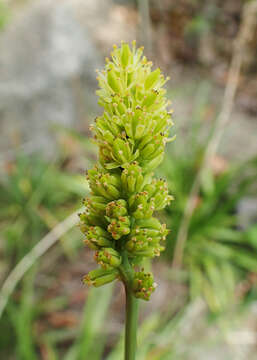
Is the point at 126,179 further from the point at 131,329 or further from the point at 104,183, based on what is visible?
the point at 131,329

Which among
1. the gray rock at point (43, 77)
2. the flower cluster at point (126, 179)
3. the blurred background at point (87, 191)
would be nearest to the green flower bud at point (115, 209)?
the flower cluster at point (126, 179)

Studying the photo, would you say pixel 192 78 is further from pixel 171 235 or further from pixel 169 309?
pixel 169 309

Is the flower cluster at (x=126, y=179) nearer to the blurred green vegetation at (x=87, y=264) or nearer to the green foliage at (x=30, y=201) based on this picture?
the blurred green vegetation at (x=87, y=264)

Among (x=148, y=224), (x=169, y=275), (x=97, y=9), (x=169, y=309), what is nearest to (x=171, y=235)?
(x=169, y=275)

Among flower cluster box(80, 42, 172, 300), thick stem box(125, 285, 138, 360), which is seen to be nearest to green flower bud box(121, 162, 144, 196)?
flower cluster box(80, 42, 172, 300)

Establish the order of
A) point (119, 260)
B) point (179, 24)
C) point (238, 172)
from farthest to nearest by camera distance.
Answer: point (179, 24) < point (238, 172) < point (119, 260)

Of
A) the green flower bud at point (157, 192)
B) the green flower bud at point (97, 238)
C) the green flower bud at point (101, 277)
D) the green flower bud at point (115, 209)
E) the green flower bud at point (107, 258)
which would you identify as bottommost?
the green flower bud at point (101, 277)

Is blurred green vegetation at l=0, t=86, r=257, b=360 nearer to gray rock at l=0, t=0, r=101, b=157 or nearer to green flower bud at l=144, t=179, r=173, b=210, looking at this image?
gray rock at l=0, t=0, r=101, b=157
